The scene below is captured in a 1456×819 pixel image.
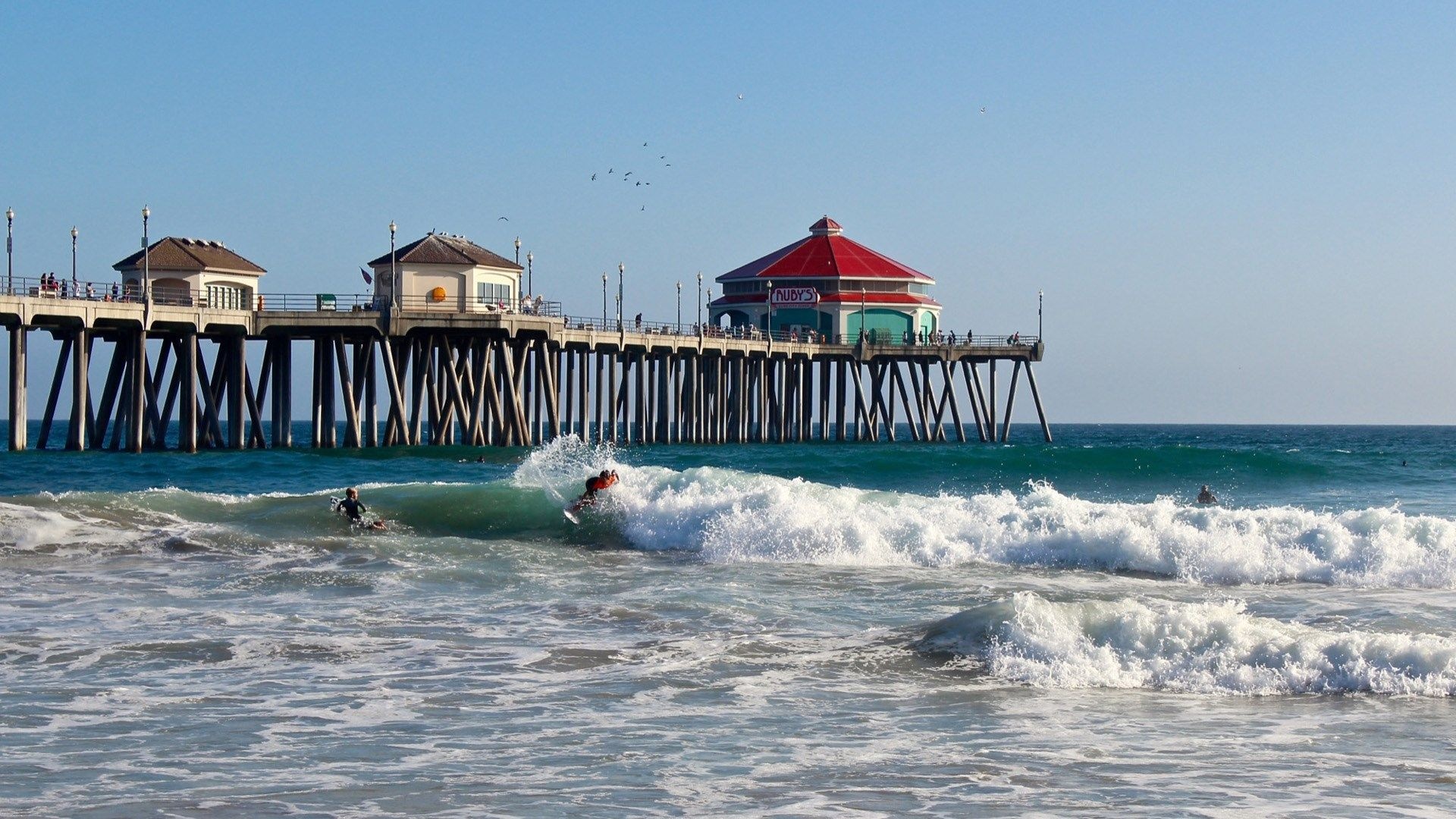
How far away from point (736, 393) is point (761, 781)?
46.8 m

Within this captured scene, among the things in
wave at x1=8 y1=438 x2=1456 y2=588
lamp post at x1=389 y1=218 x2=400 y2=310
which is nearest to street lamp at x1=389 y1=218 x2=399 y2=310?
lamp post at x1=389 y1=218 x2=400 y2=310

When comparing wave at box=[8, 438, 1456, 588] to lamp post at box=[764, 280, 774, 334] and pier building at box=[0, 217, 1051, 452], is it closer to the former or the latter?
pier building at box=[0, 217, 1051, 452]

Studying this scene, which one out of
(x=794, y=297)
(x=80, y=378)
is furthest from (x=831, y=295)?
(x=80, y=378)

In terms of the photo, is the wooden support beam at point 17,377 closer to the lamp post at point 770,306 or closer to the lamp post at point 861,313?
the lamp post at point 770,306

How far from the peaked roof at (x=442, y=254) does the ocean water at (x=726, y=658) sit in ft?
68.5

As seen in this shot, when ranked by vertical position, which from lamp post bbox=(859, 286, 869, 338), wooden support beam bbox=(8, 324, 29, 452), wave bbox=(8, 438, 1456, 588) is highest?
lamp post bbox=(859, 286, 869, 338)

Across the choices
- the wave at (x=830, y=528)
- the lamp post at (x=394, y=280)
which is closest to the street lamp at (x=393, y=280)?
the lamp post at (x=394, y=280)

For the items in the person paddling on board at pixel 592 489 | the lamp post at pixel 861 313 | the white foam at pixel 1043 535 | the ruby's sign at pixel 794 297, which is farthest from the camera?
the ruby's sign at pixel 794 297

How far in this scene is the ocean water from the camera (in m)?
8.47

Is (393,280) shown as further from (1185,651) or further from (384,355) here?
(1185,651)

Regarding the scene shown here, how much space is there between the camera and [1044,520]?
21.3m

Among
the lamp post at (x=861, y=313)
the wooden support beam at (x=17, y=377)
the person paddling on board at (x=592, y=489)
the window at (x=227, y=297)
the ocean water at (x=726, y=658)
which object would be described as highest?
the lamp post at (x=861, y=313)

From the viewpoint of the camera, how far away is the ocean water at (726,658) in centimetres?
847

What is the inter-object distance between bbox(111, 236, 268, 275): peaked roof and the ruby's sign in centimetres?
2447
